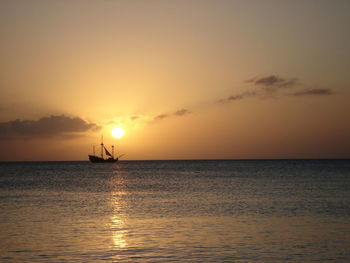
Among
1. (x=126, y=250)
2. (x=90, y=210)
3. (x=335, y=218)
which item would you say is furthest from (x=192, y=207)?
(x=126, y=250)

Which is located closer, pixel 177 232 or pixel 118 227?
pixel 177 232

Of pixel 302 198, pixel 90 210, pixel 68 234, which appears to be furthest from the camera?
pixel 302 198

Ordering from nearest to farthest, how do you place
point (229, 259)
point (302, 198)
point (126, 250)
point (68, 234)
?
point (229, 259)
point (126, 250)
point (68, 234)
point (302, 198)

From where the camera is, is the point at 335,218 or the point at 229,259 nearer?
the point at 229,259

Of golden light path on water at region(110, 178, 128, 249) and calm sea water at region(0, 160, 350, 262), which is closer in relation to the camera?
calm sea water at region(0, 160, 350, 262)

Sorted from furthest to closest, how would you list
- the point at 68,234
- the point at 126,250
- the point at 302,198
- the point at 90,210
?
the point at 302,198, the point at 90,210, the point at 68,234, the point at 126,250

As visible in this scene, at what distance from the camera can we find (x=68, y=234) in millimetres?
29250

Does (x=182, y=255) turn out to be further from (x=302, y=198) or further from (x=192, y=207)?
(x=302, y=198)

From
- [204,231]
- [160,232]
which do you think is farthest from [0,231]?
[204,231]

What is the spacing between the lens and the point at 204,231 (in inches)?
1185

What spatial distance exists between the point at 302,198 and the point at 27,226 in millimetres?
32062

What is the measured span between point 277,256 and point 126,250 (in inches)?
296

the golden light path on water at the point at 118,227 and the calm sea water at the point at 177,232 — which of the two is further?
the golden light path on water at the point at 118,227

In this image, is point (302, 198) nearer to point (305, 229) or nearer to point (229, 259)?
point (305, 229)
